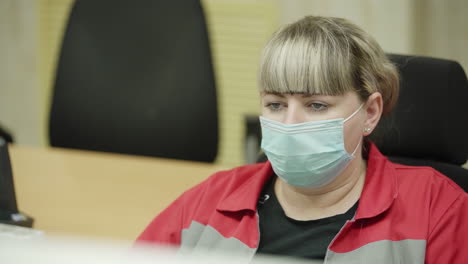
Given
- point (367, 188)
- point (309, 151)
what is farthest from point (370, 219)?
point (309, 151)

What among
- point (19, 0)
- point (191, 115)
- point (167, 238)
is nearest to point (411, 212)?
point (167, 238)

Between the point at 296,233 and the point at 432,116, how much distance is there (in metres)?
0.45

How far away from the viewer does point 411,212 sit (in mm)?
1469

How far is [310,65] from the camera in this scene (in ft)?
4.83

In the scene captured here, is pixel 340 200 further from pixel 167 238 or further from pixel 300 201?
pixel 167 238

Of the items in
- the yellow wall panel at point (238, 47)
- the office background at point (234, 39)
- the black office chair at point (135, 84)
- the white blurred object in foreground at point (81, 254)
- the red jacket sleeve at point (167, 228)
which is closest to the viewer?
the white blurred object in foreground at point (81, 254)

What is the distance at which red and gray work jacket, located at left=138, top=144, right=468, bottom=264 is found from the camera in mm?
1419

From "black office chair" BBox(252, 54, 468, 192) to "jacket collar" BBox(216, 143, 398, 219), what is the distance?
0.13 metres

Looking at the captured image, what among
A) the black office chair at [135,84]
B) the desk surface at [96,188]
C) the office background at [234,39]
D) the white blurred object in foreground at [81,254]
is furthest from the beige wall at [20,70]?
the white blurred object in foreground at [81,254]

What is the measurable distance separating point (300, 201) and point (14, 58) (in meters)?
2.72

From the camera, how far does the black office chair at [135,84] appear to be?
2.50m

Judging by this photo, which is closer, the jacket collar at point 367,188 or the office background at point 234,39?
the jacket collar at point 367,188

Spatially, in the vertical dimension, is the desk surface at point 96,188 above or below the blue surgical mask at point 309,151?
below

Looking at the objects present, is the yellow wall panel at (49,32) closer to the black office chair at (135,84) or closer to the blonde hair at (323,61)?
the black office chair at (135,84)
